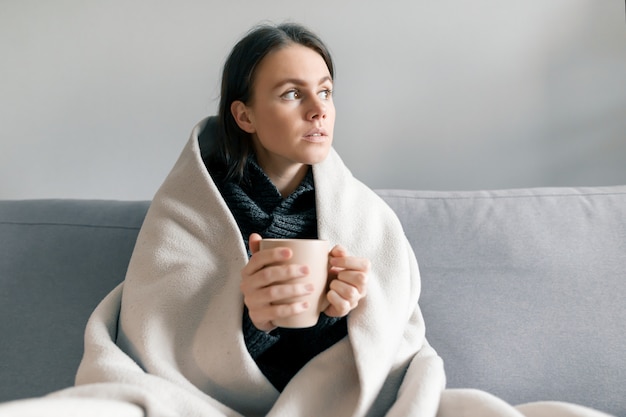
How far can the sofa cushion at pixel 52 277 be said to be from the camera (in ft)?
4.26

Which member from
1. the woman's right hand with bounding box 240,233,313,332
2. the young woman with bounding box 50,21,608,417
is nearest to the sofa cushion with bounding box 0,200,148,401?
the young woman with bounding box 50,21,608,417

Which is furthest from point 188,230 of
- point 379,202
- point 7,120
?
point 7,120

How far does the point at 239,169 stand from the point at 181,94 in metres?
0.58

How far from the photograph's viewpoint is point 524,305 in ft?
4.20

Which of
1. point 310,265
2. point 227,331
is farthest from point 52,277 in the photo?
point 310,265

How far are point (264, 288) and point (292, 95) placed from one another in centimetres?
42

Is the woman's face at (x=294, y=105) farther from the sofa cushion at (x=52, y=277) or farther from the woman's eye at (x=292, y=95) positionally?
the sofa cushion at (x=52, y=277)

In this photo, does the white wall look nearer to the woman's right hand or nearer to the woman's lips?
the woman's lips

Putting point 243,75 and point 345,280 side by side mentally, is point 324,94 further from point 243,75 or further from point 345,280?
point 345,280

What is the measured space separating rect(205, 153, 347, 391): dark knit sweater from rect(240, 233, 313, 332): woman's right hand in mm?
162

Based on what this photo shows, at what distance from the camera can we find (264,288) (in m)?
0.90

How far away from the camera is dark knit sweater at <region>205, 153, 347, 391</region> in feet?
3.60

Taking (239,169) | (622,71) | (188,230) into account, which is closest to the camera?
(188,230)

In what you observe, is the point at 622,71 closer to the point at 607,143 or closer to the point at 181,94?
the point at 607,143
